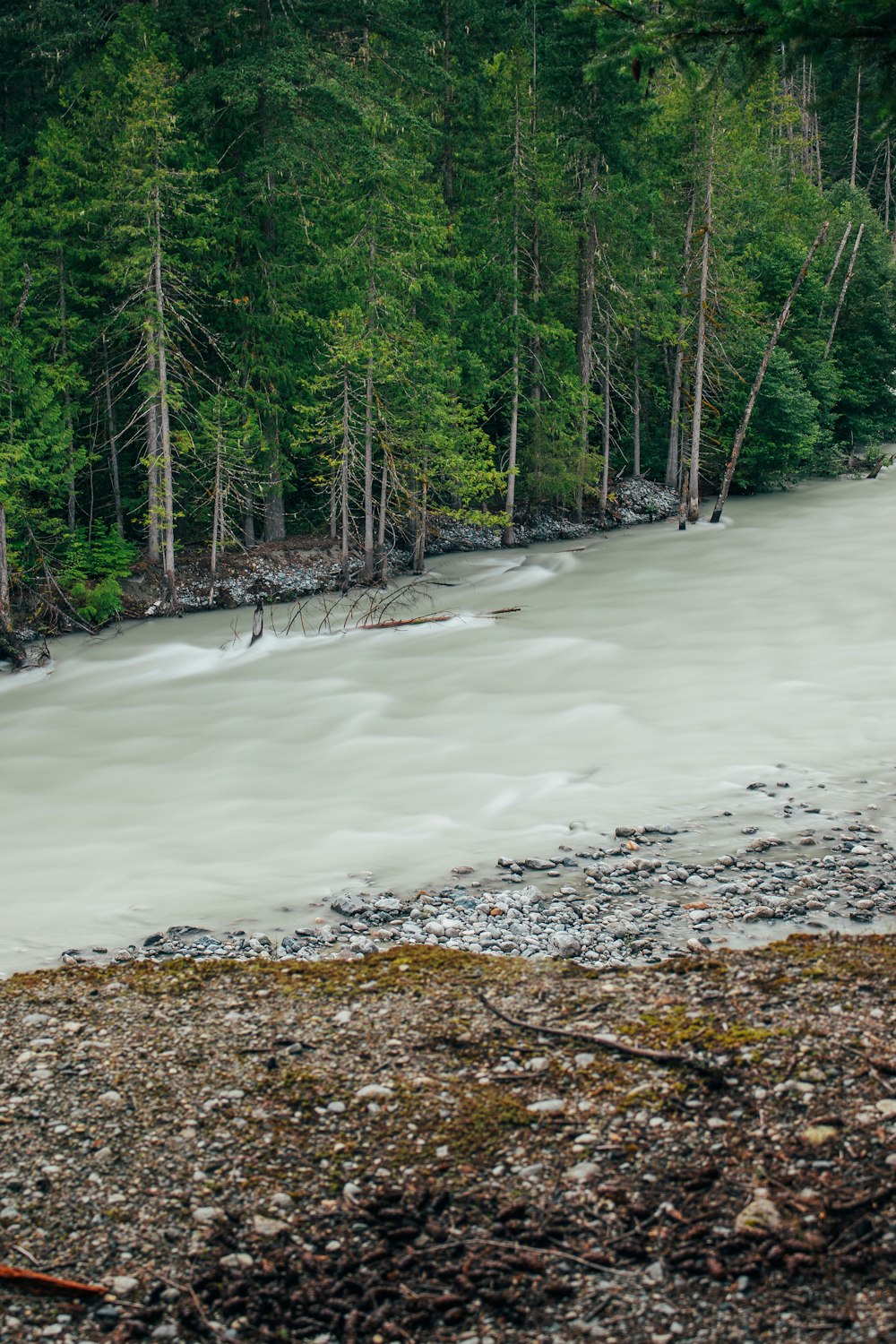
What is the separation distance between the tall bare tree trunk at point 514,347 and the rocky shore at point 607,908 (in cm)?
1726

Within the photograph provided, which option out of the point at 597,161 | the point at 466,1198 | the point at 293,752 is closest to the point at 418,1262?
the point at 466,1198

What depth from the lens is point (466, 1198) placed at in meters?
4.90

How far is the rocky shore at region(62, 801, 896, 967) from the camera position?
821 cm

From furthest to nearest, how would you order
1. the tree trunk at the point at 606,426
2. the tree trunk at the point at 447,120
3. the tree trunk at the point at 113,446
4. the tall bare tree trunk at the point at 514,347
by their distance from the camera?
the tree trunk at the point at 606,426 → the tree trunk at the point at 447,120 → the tall bare tree trunk at the point at 514,347 → the tree trunk at the point at 113,446

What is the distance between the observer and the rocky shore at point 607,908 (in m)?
8.21

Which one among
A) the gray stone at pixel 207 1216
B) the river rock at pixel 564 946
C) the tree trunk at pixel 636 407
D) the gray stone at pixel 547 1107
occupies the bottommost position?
the river rock at pixel 564 946

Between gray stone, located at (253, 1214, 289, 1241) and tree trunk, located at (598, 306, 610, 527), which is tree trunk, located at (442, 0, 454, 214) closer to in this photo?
tree trunk, located at (598, 306, 610, 527)

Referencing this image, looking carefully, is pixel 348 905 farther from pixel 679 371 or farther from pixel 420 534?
pixel 679 371

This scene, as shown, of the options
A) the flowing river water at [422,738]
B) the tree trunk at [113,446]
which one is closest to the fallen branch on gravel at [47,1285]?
the flowing river water at [422,738]

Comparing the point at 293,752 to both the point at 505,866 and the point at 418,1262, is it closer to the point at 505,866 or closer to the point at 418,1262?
the point at 505,866

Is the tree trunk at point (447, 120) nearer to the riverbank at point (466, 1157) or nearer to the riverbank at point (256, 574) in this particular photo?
the riverbank at point (256, 574)

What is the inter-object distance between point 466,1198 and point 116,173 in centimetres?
2132

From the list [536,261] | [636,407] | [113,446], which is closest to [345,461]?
[113,446]

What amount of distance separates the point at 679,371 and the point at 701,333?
1662 millimetres
